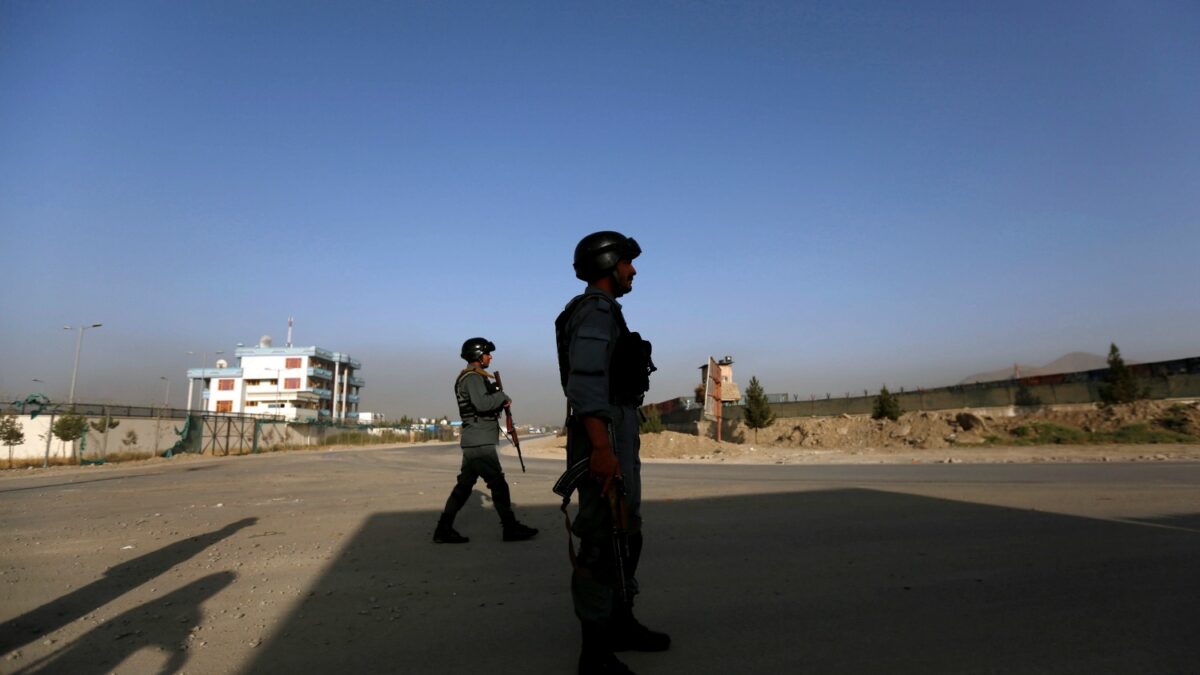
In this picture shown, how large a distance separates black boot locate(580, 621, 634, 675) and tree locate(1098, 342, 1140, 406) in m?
32.6

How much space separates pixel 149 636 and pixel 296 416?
3053 inches

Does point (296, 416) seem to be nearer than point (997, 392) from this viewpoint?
No

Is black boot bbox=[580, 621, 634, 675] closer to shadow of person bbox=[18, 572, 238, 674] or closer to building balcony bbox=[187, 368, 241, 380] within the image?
shadow of person bbox=[18, 572, 238, 674]

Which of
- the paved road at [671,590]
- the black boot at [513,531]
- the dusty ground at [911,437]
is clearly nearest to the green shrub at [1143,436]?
the dusty ground at [911,437]

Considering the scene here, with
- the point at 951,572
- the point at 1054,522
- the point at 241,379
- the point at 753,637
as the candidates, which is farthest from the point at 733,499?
the point at 241,379

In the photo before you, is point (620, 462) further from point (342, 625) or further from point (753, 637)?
point (342, 625)

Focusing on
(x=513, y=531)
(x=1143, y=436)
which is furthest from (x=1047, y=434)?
(x=513, y=531)

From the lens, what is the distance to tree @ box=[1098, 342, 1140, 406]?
2612 cm

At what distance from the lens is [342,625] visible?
10.3 ft

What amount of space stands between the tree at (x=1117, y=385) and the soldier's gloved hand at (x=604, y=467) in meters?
32.5

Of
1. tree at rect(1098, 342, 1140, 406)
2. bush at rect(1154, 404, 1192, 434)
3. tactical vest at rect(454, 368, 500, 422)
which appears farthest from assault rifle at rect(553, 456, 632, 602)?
tree at rect(1098, 342, 1140, 406)

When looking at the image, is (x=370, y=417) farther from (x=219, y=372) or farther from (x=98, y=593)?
(x=98, y=593)

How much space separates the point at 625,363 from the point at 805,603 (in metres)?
1.74

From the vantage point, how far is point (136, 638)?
2.92 m
